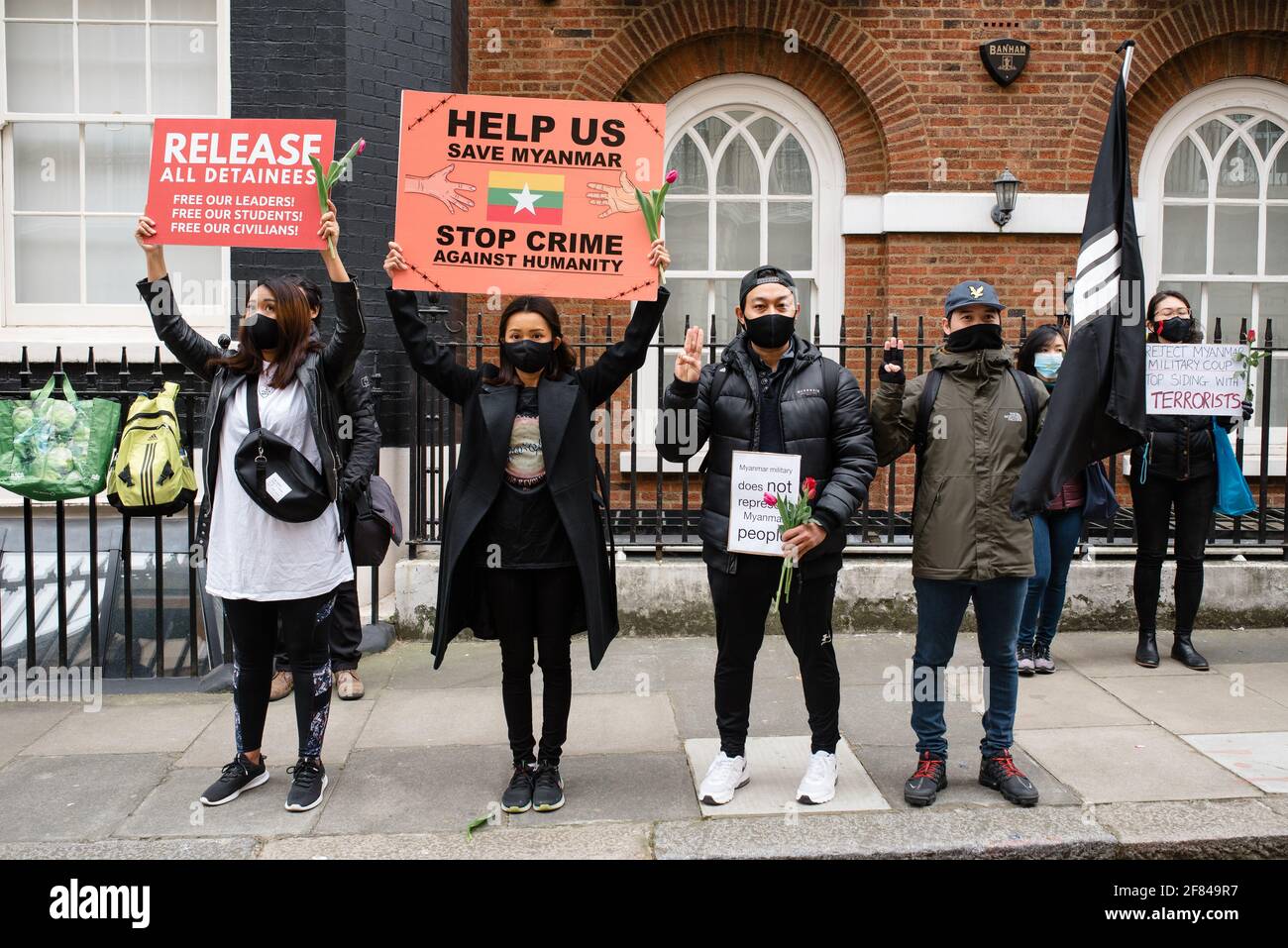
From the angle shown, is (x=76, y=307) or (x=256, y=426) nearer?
(x=256, y=426)

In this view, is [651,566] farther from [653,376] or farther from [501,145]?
[501,145]

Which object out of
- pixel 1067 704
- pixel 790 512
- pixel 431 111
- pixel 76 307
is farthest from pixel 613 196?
pixel 76 307

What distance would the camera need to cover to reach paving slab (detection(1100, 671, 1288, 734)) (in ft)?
16.6

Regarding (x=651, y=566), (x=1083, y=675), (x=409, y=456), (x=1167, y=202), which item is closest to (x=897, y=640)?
(x=1083, y=675)

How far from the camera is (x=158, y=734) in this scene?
199 inches

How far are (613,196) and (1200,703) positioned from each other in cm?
386

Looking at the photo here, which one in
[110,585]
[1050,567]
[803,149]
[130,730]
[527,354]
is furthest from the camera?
[803,149]

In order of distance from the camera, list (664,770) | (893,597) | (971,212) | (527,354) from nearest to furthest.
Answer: (527,354) → (664,770) → (893,597) → (971,212)

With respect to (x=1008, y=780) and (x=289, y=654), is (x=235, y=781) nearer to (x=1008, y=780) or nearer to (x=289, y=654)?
(x=289, y=654)

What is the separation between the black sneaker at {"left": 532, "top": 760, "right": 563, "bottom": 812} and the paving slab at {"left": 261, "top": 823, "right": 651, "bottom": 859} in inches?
5.9

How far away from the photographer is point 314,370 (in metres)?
4.18

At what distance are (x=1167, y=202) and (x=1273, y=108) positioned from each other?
1.09 meters

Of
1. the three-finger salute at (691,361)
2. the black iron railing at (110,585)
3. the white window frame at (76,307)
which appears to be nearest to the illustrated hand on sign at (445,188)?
the three-finger salute at (691,361)

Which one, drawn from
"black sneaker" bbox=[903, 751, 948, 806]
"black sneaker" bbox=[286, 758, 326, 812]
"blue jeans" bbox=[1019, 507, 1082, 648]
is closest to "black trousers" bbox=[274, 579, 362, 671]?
"black sneaker" bbox=[286, 758, 326, 812]
